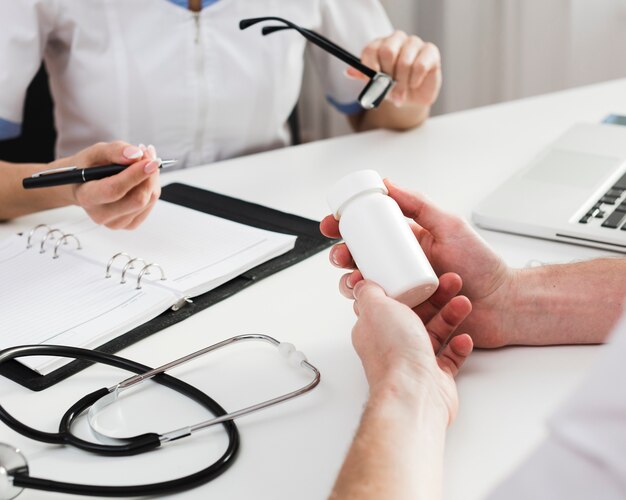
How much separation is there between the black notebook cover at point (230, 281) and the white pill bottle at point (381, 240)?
0.20 metres

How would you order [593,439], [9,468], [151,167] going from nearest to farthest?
[593,439]
[9,468]
[151,167]

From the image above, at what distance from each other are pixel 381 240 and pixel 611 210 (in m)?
0.42

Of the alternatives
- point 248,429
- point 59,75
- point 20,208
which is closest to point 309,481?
point 248,429

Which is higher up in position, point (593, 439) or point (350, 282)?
point (593, 439)

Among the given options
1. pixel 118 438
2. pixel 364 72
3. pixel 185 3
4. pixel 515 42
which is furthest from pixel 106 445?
pixel 515 42

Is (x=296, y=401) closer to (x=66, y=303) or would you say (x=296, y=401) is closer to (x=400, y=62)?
(x=66, y=303)

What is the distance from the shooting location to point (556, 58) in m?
2.13

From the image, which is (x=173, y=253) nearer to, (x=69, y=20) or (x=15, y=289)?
(x=15, y=289)

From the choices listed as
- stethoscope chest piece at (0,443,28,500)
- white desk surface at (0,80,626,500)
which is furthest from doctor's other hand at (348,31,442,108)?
stethoscope chest piece at (0,443,28,500)

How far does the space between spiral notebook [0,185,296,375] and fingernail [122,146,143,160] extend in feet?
0.35

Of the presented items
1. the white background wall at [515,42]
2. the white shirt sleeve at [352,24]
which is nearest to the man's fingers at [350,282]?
the white shirt sleeve at [352,24]

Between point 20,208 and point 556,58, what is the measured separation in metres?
1.59

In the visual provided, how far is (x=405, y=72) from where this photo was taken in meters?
1.24

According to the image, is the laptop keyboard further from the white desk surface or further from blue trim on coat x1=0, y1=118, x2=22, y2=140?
blue trim on coat x1=0, y1=118, x2=22, y2=140
